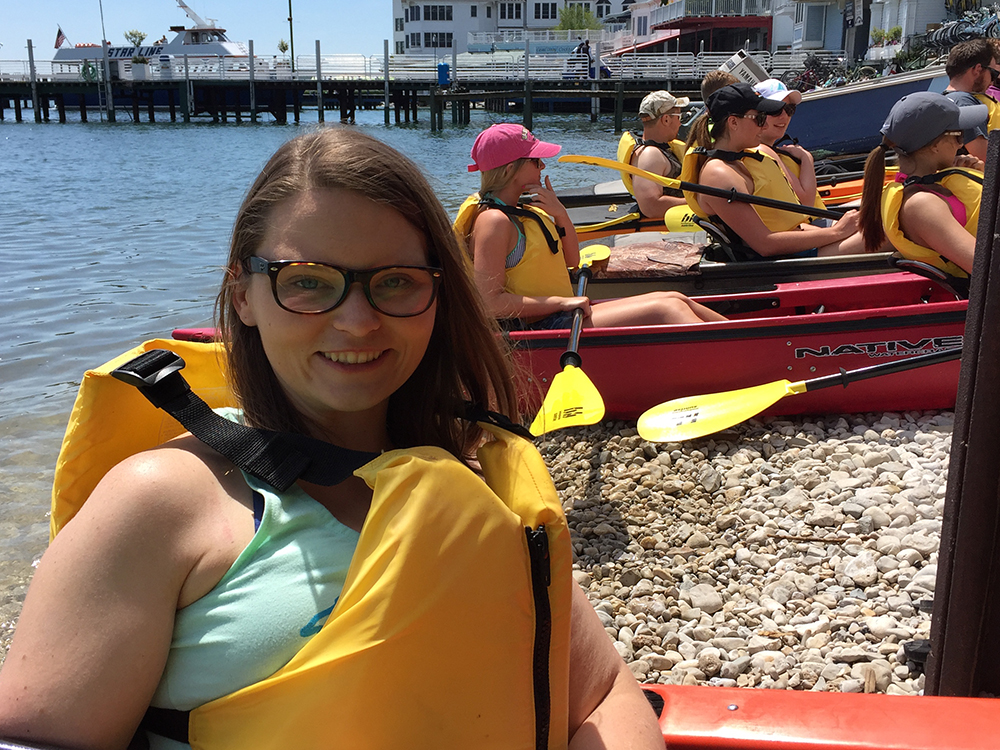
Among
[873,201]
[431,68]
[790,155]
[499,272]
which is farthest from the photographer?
[431,68]

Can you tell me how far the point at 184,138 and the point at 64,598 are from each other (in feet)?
127

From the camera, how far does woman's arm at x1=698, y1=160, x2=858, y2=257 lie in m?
5.45

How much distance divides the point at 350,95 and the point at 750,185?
45.5m

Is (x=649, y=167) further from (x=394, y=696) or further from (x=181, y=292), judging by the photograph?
(x=394, y=696)

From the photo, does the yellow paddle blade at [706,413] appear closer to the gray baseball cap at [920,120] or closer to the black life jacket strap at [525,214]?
the black life jacket strap at [525,214]

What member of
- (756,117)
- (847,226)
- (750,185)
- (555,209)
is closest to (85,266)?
(555,209)

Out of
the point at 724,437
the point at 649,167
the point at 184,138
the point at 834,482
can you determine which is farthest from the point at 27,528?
the point at 184,138

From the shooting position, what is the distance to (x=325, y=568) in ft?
3.59

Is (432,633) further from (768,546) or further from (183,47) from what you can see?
(183,47)

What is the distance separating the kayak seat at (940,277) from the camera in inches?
175

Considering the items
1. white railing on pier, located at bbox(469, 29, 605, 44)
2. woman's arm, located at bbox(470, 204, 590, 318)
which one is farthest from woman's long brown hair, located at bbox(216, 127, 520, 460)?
white railing on pier, located at bbox(469, 29, 605, 44)

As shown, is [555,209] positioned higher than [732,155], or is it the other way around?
[732,155]

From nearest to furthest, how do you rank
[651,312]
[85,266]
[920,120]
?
[920,120]
[651,312]
[85,266]

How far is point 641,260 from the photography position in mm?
5805
